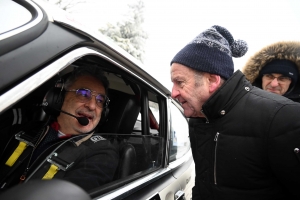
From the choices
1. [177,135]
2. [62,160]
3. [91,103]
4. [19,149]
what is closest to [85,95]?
[91,103]

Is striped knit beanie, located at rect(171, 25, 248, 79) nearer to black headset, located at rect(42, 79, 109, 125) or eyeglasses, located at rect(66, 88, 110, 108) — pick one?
eyeglasses, located at rect(66, 88, 110, 108)

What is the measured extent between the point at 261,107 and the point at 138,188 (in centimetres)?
90

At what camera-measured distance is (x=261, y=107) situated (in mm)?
1317

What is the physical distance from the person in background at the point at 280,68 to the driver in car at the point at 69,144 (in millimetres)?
1757

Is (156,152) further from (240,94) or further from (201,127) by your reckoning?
(240,94)

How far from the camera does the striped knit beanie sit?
1.54 metres

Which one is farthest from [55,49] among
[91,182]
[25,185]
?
[91,182]

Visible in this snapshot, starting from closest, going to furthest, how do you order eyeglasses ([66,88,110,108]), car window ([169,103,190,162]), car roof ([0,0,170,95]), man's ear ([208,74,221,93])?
1. car roof ([0,0,170,95])
2. man's ear ([208,74,221,93])
3. eyeglasses ([66,88,110,108])
4. car window ([169,103,190,162])

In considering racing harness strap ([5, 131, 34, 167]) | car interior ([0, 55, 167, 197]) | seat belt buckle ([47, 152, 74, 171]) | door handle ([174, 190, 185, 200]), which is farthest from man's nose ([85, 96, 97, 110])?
door handle ([174, 190, 185, 200])

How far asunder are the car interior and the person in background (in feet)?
4.25

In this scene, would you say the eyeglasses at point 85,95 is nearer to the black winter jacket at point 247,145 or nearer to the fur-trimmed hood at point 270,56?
the black winter jacket at point 247,145

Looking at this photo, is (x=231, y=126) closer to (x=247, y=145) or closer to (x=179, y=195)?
(x=247, y=145)

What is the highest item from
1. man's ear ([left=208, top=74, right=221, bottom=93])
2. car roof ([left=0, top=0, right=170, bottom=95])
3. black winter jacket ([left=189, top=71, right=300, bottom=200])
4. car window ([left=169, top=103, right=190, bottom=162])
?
car roof ([left=0, top=0, right=170, bottom=95])

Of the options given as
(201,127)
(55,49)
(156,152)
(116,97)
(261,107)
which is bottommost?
(156,152)
